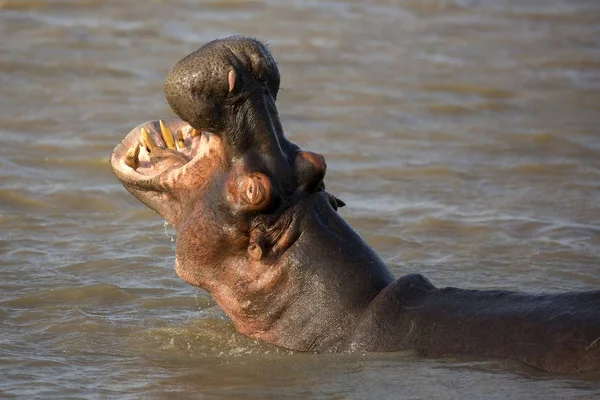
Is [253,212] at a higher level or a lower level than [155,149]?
lower

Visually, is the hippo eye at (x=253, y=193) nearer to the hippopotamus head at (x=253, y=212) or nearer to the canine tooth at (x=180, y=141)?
the hippopotamus head at (x=253, y=212)

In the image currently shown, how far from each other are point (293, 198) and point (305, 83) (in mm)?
6872

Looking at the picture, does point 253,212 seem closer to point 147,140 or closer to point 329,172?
point 147,140

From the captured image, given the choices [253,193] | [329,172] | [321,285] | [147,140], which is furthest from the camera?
[329,172]

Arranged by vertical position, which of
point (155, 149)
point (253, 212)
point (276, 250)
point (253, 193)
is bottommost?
point (276, 250)

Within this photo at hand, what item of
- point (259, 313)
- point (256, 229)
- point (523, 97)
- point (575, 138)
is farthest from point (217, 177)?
point (523, 97)

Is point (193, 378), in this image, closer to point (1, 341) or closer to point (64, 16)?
point (1, 341)

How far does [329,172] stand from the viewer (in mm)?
10055

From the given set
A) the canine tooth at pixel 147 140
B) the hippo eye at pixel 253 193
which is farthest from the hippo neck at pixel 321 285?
the canine tooth at pixel 147 140

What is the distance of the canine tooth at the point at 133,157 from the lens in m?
6.14

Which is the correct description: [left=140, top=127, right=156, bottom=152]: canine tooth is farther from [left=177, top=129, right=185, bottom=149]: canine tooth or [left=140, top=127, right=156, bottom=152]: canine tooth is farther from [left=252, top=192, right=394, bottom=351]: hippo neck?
[left=252, top=192, right=394, bottom=351]: hippo neck

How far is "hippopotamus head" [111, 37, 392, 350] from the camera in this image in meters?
5.71

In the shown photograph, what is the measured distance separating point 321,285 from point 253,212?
47 centimetres

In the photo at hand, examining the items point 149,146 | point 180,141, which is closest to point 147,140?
point 149,146
